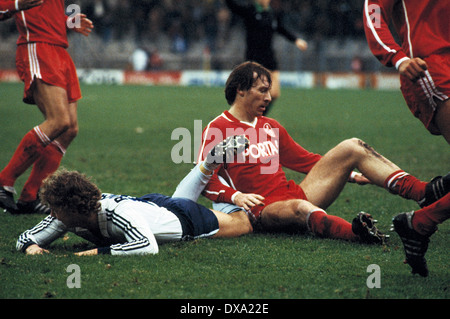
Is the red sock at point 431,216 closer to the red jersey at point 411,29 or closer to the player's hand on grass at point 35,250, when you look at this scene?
the red jersey at point 411,29

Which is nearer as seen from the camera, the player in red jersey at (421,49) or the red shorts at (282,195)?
the player in red jersey at (421,49)

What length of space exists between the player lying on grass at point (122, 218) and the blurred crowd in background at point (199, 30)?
→ 28.2 m

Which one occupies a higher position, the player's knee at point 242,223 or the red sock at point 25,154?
the red sock at point 25,154

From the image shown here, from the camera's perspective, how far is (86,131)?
12.3 metres

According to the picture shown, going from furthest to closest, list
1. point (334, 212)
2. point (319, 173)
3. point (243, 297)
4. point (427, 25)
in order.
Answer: point (334, 212), point (319, 173), point (427, 25), point (243, 297)

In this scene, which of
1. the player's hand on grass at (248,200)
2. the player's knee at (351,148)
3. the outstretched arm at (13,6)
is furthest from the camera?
the outstretched arm at (13,6)

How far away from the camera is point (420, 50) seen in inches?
154

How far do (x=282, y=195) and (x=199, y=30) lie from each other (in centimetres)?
3126

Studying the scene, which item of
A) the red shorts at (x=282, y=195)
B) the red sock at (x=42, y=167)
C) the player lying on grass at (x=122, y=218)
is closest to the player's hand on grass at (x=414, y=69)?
the player lying on grass at (x=122, y=218)

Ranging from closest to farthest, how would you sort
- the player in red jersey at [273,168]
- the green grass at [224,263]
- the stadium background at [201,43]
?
1. the green grass at [224,263]
2. the player in red jersey at [273,168]
3. the stadium background at [201,43]

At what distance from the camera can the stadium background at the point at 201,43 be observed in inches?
1241
